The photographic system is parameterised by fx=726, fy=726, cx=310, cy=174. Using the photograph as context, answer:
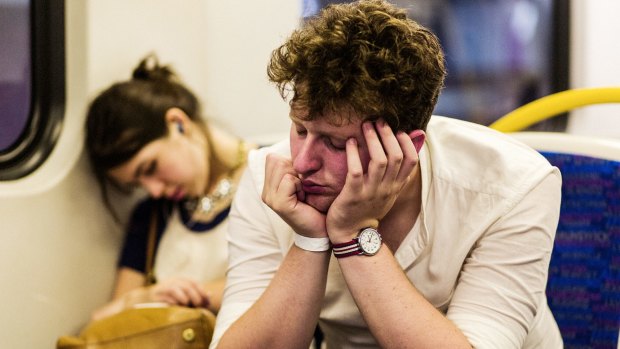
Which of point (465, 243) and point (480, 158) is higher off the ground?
point (480, 158)

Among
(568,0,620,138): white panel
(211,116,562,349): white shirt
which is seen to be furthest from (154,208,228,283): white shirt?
(568,0,620,138): white panel

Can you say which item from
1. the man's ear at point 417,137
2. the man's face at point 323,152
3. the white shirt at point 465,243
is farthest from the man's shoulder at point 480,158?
the man's face at point 323,152

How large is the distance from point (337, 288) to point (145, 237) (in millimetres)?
1158

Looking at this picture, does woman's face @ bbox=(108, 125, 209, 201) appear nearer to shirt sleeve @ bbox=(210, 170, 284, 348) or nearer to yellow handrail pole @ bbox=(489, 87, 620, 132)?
shirt sleeve @ bbox=(210, 170, 284, 348)

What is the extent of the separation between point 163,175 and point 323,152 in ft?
3.74

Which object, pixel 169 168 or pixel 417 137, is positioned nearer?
pixel 417 137

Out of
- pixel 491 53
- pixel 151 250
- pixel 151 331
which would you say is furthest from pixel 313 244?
pixel 491 53

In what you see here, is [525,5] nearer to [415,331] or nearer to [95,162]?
[95,162]

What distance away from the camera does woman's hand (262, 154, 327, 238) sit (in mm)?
1426

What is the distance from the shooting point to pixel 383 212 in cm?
145

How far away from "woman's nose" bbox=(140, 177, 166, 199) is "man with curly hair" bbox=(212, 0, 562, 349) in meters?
0.81

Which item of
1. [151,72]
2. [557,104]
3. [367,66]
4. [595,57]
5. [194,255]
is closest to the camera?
[367,66]

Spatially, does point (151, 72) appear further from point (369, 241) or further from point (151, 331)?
point (369, 241)

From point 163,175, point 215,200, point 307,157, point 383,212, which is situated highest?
point 307,157
